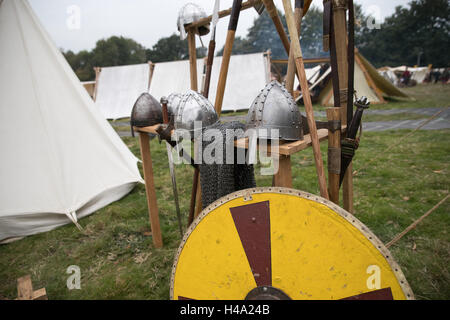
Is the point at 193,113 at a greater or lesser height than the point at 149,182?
greater

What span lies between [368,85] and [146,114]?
9.91 meters

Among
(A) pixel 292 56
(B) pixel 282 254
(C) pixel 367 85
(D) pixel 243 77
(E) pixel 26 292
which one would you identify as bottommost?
(E) pixel 26 292

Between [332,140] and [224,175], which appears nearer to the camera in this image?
[332,140]

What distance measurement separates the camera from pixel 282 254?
36.4 inches

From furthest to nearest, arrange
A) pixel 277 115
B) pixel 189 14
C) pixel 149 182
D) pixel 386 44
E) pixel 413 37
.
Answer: pixel 386 44
pixel 413 37
pixel 149 182
pixel 189 14
pixel 277 115

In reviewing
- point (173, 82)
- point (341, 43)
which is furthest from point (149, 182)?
point (173, 82)

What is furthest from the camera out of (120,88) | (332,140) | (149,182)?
(120,88)

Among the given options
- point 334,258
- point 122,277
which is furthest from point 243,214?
point 122,277

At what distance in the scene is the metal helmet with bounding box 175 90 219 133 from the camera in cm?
147

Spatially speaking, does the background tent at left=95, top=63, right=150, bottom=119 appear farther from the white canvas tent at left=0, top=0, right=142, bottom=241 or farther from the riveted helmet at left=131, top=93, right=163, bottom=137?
the riveted helmet at left=131, top=93, right=163, bottom=137

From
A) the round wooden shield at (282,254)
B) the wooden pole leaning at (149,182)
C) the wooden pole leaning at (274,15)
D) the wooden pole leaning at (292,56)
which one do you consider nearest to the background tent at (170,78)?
the wooden pole leaning at (149,182)

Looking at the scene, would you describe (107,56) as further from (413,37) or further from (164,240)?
(413,37)

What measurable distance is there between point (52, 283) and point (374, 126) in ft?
21.5

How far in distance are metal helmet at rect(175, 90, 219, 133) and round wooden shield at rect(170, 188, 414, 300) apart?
62 cm
